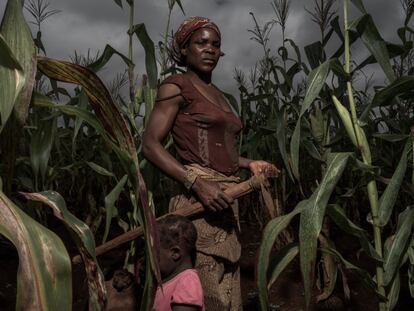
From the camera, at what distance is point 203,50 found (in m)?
1.49

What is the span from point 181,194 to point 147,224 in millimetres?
838

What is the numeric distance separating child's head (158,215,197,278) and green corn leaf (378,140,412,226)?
53 cm

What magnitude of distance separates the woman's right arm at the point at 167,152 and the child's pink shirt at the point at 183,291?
0.20m

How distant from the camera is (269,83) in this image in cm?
294

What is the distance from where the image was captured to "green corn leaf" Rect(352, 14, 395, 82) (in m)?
1.38

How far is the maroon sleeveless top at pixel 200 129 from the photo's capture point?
1.46 m

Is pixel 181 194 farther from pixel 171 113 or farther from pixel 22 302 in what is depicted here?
pixel 22 302

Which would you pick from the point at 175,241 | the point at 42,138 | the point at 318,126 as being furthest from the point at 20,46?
the point at 318,126

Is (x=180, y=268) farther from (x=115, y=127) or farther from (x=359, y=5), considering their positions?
(x=359, y=5)

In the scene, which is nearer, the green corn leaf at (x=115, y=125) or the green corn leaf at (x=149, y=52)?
the green corn leaf at (x=115, y=125)

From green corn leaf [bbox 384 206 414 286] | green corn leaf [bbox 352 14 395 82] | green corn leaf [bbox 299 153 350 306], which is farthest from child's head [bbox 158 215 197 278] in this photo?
Result: green corn leaf [bbox 352 14 395 82]

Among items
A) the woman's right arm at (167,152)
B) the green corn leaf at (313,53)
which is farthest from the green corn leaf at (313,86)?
the green corn leaf at (313,53)

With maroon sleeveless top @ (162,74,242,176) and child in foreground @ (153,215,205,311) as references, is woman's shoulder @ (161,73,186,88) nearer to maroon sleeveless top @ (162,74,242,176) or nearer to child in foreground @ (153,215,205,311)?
maroon sleeveless top @ (162,74,242,176)

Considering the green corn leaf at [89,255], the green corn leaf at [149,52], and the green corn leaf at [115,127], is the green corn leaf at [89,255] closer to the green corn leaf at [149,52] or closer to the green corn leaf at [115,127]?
the green corn leaf at [115,127]
